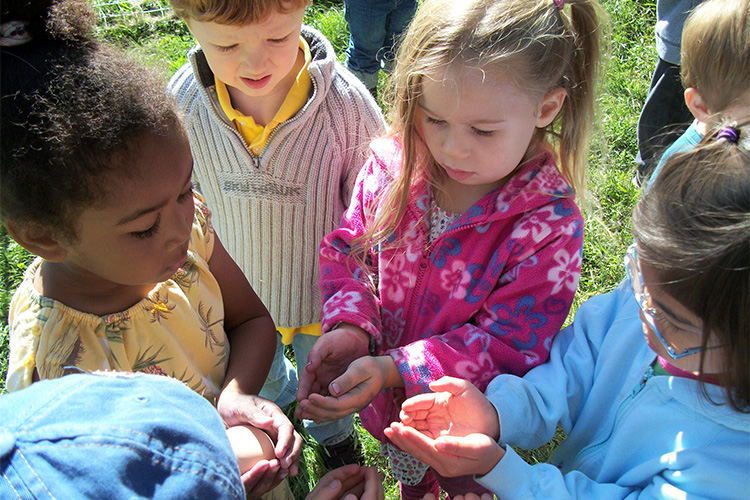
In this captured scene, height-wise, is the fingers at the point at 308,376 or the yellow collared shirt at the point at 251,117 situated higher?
the yellow collared shirt at the point at 251,117

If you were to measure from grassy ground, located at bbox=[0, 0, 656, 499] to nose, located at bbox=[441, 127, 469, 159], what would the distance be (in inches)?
18.3

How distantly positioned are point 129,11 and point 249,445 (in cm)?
460

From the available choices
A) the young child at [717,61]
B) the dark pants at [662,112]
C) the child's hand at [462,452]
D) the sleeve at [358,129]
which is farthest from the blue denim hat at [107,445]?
the dark pants at [662,112]

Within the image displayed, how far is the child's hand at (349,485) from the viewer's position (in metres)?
1.48

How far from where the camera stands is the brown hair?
103 centimetres

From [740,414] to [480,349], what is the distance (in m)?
0.61

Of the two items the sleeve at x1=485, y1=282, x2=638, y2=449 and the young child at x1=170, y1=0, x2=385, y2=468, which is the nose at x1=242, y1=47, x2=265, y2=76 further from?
the sleeve at x1=485, y1=282, x2=638, y2=449

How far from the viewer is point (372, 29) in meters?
3.91

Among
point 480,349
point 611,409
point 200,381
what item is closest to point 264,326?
point 200,381

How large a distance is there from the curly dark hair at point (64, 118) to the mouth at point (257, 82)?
0.61m

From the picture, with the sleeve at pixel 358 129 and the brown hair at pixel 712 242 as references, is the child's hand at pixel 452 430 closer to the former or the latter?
the brown hair at pixel 712 242

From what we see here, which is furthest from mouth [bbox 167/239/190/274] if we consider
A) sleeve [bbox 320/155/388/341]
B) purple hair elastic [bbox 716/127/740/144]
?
purple hair elastic [bbox 716/127/740/144]

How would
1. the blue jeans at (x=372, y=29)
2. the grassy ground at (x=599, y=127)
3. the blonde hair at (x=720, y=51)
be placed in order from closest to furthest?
1. the blonde hair at (x=720, y=51)
2. the grassy ground at (x=599, y=127)
3. the blue jeans at (x=372, y=29)

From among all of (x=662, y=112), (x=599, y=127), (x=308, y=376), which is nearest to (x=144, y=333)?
(x=308, y=376)
